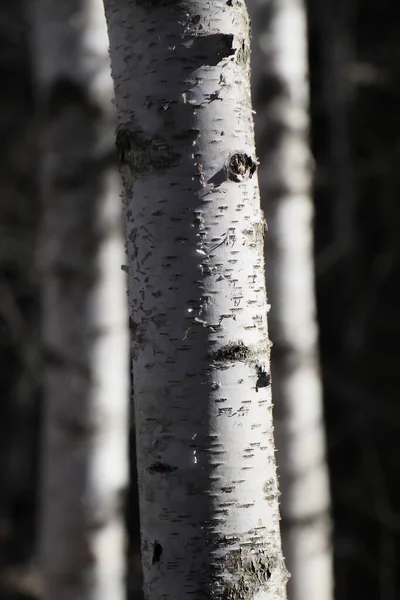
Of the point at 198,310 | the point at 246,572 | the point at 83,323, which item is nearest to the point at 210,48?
the point at 198,310

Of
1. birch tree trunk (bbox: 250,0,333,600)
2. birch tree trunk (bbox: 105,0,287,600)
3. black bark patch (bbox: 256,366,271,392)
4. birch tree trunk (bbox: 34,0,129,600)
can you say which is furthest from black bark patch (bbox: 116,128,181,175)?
birch tree trunk (bbox: 250,0,333,600)

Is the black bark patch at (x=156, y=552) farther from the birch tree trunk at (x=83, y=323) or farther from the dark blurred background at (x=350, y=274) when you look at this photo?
the dark blurred background at (x=350, y=274)

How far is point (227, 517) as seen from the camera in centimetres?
83

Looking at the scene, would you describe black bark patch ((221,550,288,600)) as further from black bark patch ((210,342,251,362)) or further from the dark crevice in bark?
black bark patch ((210,342,251,362))

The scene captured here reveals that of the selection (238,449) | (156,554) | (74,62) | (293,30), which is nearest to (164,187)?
(238,449)

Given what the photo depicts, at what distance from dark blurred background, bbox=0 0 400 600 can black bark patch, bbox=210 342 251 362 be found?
11.9 ft

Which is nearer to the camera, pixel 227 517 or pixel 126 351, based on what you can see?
pixel 227 517

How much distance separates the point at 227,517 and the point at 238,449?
72 mm

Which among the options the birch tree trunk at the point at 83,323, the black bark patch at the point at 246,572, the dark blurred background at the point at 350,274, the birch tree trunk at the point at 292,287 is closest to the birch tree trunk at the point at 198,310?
the black bark patch at the point at 246,572

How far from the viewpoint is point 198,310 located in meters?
0.84

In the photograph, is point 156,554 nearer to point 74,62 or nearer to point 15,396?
point 74,62

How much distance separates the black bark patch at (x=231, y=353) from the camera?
0.84 meters

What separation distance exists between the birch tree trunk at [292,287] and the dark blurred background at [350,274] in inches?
81.1

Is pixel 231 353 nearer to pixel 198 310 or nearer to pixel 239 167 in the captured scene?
pixel 198 310
